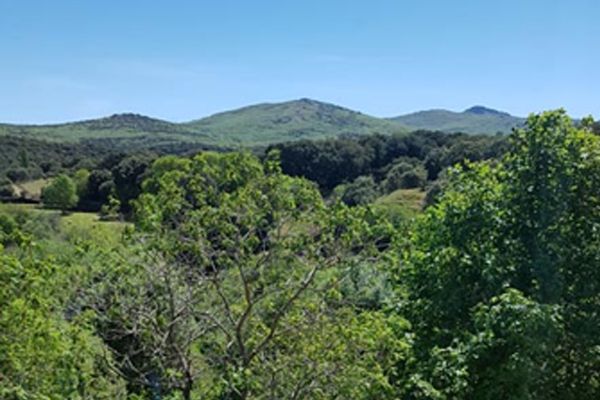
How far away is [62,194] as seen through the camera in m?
78.7

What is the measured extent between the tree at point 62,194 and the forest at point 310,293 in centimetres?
7257

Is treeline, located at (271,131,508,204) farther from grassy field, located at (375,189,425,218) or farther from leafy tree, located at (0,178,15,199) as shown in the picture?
leafy tree, located at (0,178,15,199)

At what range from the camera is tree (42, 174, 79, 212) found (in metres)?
78.8

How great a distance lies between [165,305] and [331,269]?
115 inches

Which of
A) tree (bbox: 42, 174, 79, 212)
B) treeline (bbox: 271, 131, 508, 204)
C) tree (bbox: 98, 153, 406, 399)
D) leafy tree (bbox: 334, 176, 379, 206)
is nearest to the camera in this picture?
tree (bbox: 98, 153, 406, 399)

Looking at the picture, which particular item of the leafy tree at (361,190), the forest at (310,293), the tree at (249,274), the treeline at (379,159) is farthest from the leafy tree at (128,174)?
the tree at (249,274)

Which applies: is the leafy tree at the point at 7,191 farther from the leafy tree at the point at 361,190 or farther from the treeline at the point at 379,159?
the leafy tree at the point at 361,190

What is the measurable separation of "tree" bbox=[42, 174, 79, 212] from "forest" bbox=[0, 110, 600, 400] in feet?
238

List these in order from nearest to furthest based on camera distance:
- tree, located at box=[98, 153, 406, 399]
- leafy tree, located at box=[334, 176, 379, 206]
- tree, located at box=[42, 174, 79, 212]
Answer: tree, located at box=[98, 153, 406, 399] → leafy tree, located at box=[334, 176, 379, 206] → tree, located at box=[42, 174, 79, 212]

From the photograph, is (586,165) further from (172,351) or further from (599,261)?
(172,351)

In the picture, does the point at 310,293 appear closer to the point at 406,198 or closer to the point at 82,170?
the point at 406,198

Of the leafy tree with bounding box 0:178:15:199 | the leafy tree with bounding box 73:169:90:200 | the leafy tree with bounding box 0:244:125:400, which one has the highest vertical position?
the leafy tree with bounding box 0:244:125:400

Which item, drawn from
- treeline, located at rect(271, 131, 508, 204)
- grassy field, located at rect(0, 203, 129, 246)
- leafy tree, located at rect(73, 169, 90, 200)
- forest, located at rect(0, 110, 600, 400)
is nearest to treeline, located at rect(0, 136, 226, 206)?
leafy tree, located at rect(73, 169, 90, 200)

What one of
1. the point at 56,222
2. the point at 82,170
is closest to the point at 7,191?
the point at 82,170
